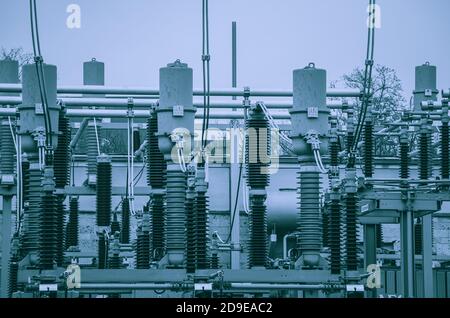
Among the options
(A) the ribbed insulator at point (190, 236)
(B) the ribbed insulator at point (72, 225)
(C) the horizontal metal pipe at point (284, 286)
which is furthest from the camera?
(B) the ribbed insulator at point (72, 225)

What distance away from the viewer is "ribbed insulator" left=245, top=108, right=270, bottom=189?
11.1 metres

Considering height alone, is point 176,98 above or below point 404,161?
above

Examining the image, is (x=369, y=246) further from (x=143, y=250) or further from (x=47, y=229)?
(x=47, y=229)

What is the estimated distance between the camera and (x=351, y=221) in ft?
31.5

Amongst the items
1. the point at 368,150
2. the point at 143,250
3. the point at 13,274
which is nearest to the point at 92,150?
the point at 13,274

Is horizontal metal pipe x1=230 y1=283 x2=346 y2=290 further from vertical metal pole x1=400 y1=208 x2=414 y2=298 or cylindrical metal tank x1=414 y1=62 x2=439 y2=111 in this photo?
cylindrical metal tank x1=414 y1=62 x2=439 y2=111

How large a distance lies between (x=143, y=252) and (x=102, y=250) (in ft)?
5.02

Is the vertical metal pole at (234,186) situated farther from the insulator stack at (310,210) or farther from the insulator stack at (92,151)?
the insulator stack at (310,210)

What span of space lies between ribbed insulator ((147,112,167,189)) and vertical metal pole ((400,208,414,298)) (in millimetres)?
2595

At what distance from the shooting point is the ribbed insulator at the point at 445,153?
1256 centimetres

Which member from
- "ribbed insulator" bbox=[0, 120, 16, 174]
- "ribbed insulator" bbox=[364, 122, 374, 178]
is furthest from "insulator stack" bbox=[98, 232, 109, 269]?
"ribbed insulator" bbox=[364, 122, 374, 178]

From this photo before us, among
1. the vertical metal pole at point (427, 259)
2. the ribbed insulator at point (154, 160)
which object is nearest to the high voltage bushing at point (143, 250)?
the ribbed insulator at point (154, 160)

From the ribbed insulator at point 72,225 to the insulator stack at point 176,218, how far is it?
424 centimetres

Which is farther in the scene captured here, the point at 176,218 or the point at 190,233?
the point at 176,218
